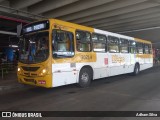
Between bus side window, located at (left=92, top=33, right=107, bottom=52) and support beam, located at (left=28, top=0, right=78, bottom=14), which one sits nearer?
bus side window, located at (left=92, top=33, right=107, bottom=52)

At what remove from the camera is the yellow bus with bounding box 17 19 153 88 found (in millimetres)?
7855

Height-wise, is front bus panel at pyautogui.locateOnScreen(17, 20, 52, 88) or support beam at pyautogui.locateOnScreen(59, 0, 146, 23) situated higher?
support beam at pyautogui.locateOnScreen(59, 0, 146, 23)

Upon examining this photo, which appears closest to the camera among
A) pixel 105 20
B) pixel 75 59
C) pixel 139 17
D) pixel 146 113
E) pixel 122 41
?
pixel 146 113

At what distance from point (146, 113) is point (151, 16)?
11638mm

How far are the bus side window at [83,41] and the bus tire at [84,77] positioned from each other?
101cm

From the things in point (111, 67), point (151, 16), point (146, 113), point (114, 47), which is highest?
point (151, 16)

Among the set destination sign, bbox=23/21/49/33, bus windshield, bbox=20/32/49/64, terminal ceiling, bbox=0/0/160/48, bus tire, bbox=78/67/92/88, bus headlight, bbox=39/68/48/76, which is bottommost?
bus tire, bbox=78/67/92/88

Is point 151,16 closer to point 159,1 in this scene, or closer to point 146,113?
point 159,1

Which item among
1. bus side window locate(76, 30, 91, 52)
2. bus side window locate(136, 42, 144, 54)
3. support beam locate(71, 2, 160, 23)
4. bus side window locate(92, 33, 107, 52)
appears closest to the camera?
bus side window locate(76, 30, 91, 52)

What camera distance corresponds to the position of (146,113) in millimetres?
5543

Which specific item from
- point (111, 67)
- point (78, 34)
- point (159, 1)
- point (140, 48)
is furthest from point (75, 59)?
point (140, 48)

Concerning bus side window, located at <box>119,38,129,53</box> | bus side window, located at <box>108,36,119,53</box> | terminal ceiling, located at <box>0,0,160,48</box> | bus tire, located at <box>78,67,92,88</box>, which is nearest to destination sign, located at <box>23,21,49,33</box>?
bus tire, located at <box>78,67,92,88</box>

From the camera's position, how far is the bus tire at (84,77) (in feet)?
31.2

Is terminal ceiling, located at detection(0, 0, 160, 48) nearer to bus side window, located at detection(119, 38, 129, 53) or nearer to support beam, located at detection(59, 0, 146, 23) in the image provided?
support beam, located at detection(59, 0, 146, 23)
